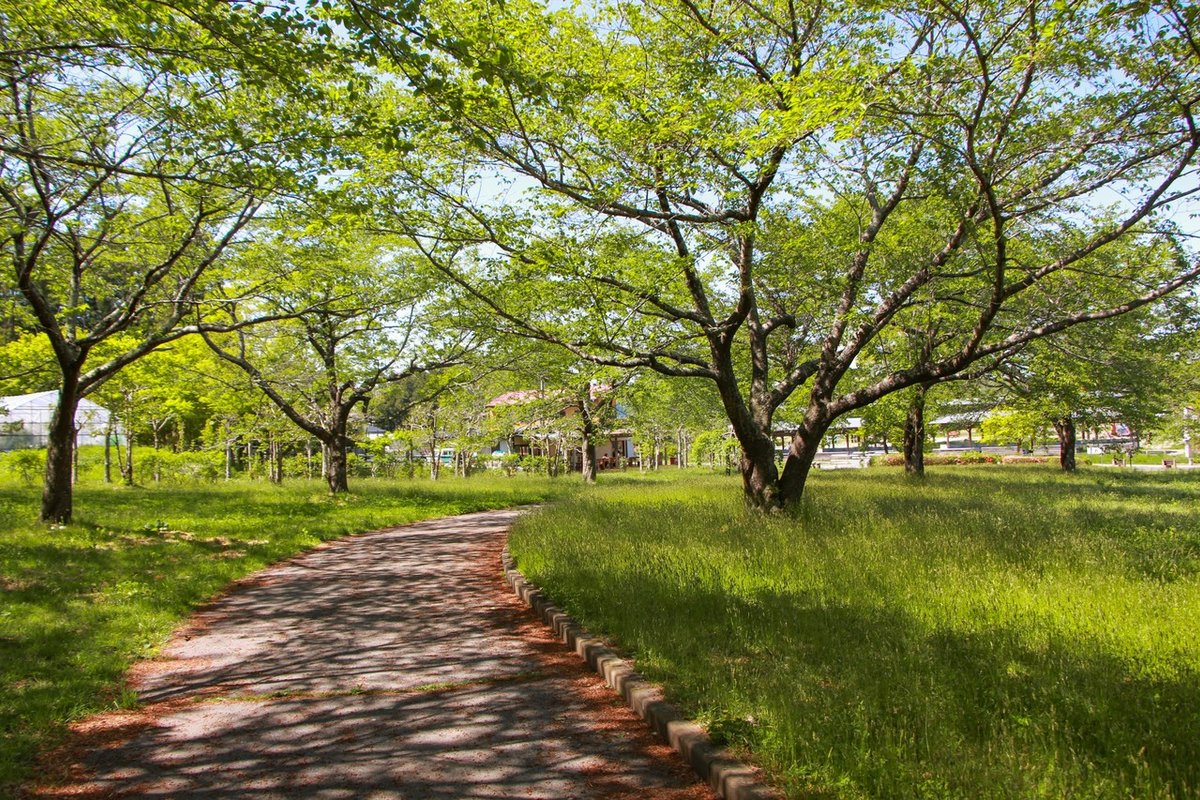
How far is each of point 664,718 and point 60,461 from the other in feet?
42.4

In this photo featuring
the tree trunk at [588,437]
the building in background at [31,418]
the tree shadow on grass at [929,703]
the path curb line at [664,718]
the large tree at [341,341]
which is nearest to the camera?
the tree shadow on grass at [929,703]

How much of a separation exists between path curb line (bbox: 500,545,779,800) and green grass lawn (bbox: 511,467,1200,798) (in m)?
0.11

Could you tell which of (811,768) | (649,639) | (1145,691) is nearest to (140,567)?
(649,639)

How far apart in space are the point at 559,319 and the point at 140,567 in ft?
24.4

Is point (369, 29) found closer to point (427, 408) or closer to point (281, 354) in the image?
point (281, 354)

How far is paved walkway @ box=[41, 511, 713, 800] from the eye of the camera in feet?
12.5

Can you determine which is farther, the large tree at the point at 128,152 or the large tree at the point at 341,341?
the large tree at the point at 341,341

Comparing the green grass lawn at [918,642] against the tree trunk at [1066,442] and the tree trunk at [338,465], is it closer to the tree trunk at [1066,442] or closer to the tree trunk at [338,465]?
the tree trunk at [338,465]

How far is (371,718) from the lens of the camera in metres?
4.71

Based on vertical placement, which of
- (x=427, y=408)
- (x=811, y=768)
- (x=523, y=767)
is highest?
(x=427, y=408)

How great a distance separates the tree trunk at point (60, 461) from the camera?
12.2 m

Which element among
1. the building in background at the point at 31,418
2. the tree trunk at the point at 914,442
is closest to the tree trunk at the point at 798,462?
the tree trunk at the point at 914,442

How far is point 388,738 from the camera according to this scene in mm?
4387

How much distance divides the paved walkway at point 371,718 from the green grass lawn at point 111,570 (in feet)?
1.10
